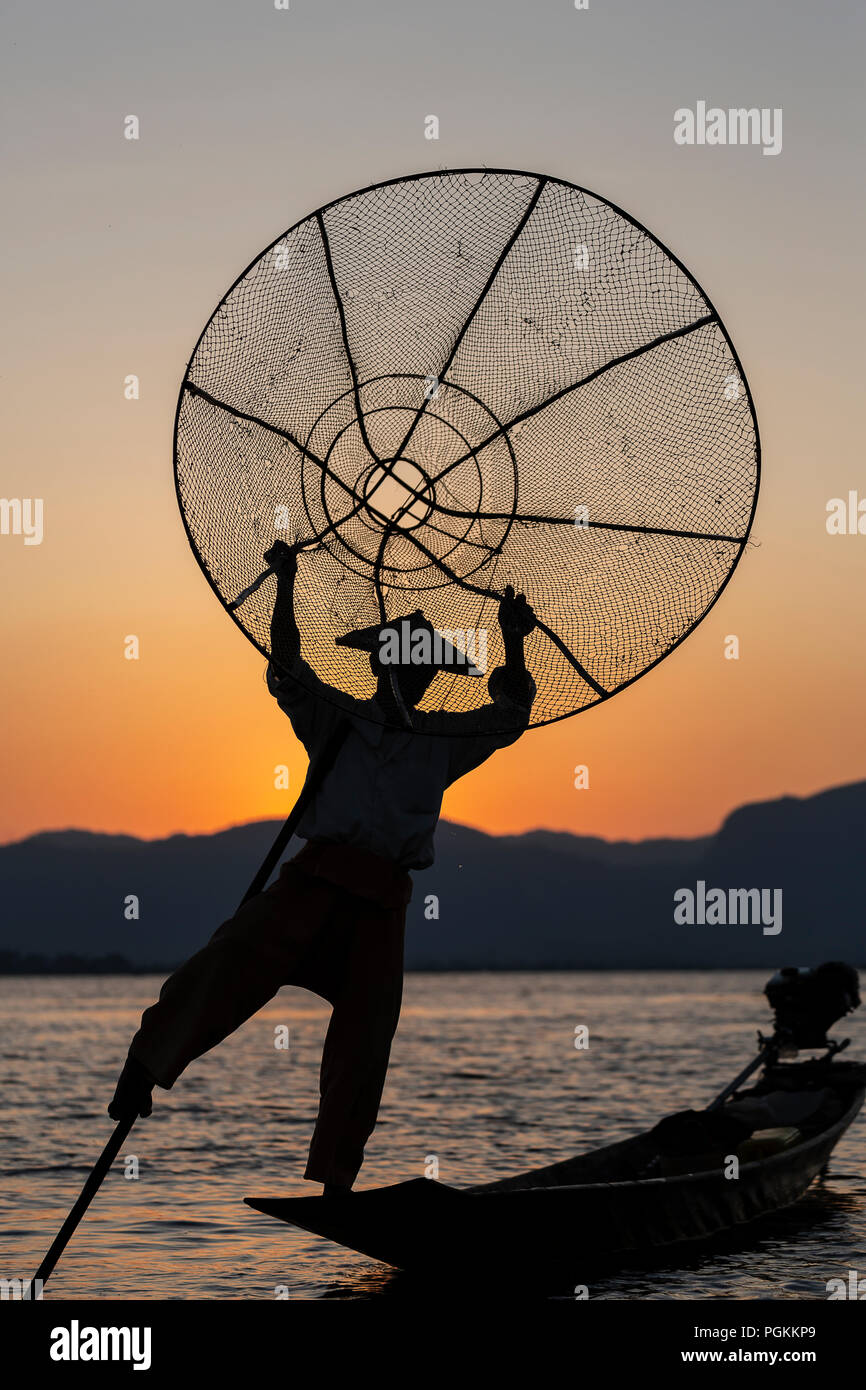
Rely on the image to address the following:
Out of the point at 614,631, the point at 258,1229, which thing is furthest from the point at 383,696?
the point at 258,1229

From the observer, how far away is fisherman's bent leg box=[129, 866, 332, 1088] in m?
5.71

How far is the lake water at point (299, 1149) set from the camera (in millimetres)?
9250

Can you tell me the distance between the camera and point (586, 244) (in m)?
5.70

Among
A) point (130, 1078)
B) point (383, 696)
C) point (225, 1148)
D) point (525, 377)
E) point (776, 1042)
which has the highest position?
point (525, 377)

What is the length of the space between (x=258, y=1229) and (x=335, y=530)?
6.81 m

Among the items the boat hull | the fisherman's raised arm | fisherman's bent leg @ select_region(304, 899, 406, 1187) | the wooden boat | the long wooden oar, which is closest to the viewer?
the fisherman's raised arm

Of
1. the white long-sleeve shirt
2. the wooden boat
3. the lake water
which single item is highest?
the white long-sleeve shirt

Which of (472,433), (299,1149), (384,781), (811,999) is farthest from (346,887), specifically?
(299,1149)

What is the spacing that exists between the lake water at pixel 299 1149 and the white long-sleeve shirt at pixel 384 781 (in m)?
2.88

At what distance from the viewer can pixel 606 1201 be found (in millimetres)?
8195

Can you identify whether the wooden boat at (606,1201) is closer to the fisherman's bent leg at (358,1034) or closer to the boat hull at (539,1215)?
the boat hull at (539,1215)

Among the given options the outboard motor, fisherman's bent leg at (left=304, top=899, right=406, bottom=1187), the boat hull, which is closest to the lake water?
the boat hull

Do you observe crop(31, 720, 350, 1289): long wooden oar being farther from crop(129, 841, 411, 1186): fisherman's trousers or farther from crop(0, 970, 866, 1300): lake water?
crop(0, 970, 866, 1300): lake water
